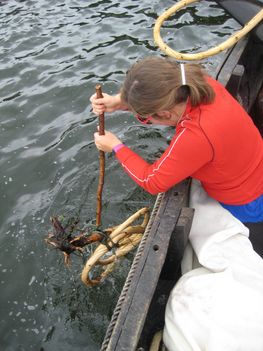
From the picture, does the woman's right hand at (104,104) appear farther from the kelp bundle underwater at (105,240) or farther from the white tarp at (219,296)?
the white tarp at (219,296)

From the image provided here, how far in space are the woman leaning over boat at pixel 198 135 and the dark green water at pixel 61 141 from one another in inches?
57.6

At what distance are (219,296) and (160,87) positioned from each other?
117 cm

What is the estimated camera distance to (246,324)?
2.12 metres

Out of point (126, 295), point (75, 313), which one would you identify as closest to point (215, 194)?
point (126, 295)

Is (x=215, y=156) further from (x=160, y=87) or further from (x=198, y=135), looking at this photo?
(x=160, y=87)

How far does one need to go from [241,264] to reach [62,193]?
269 centimetres

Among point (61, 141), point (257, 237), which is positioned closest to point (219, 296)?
point (257, 237)

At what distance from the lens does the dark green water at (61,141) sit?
3.66 m

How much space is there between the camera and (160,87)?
2426 millimetres

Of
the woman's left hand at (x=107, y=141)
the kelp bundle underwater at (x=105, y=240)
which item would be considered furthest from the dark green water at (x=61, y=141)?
the woman's left hand at (x=107, y=141)

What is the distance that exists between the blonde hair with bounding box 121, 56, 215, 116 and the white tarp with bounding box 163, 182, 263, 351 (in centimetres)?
82

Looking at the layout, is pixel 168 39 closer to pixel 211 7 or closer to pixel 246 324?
pixel 211 7

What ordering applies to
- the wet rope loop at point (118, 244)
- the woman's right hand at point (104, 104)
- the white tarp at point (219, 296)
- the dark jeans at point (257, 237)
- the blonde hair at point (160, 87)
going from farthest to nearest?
1. the woman's right hand at point (104, 104)
2. the wet rope loop at point (118, 244)
3. the dark jeans at point (257, 237)
4. the blonde hair at point (160, 87)
5. the white tarp at point (219, 296)

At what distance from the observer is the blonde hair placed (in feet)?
7.97
